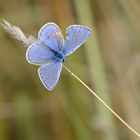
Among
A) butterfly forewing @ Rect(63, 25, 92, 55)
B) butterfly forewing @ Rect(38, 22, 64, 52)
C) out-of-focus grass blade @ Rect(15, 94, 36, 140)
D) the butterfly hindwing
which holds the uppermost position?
butterfly forewing @ Rect(38, 22, 64, 52)

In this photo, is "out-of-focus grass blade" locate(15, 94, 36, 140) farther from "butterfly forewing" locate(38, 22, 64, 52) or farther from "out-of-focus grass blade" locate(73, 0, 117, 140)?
"butterfly forewing" locate(38, 22, 64, 52)

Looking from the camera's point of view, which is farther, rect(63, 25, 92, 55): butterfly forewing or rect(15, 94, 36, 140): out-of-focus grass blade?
rect(15, 94, 36, 140): out-of-focus grass blade

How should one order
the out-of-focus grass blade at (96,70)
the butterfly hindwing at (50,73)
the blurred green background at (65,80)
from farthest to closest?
the blurred green background at (65,80), the out-of-focus grass blade at (96,70), the butterfly hindwing at (50,73)

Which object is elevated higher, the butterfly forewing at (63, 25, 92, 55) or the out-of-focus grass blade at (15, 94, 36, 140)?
the butterfly forewing at (63, 25, 92, 55)

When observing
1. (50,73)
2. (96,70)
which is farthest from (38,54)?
(96,70)

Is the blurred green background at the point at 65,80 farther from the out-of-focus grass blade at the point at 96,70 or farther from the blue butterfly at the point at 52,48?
the blue butterfly at the point at 52,48

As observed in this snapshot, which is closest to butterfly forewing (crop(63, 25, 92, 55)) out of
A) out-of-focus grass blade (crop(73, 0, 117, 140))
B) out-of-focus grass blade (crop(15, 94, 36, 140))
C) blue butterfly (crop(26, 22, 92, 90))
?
blue butterfly (crop(26, 22, 92, 90))

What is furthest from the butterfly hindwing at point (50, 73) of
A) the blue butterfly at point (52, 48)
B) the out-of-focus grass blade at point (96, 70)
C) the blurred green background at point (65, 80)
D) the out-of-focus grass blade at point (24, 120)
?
the out-of-focus grass blade at point (24, 120)

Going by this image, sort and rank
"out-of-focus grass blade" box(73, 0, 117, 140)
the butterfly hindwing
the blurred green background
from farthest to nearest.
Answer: the blurred green background → "out-of-focus grass blade" box(73, 0, 117, 140) → the butterfly hindwing
